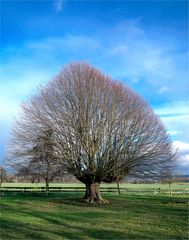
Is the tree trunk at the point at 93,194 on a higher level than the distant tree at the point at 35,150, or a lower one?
lower

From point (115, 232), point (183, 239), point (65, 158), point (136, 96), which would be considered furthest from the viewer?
point (136, 96)

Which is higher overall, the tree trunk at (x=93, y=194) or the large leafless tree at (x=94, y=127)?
the large leafless tree at (x=94, y=127)

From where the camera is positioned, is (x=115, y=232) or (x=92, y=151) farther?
(x=92, y=151)

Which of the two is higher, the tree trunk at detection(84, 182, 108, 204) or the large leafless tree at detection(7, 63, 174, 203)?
the large leafless tree at detection(7, 63, 174, 203)

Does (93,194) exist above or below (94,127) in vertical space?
below

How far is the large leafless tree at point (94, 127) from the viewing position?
94.1 ft

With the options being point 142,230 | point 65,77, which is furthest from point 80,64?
point 142,230

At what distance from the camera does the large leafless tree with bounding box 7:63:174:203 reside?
28.7m

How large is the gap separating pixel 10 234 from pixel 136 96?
817 inches

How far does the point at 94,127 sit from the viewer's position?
28812mm

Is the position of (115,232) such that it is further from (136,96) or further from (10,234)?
(136,96)

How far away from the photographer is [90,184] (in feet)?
98.0

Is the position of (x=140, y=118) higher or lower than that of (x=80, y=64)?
lower

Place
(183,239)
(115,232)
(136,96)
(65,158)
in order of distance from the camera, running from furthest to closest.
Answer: (136,96) < (65,158) < (115,232) < (183,239)
